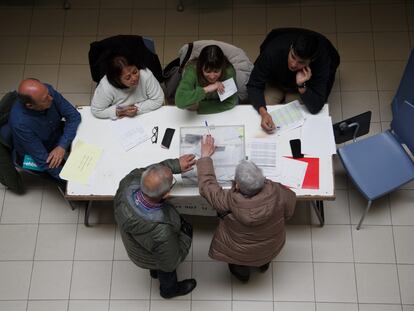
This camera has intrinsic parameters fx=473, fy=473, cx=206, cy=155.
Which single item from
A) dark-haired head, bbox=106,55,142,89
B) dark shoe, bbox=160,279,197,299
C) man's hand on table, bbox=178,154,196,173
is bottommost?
dark shoe, bbox=160,279,197,299

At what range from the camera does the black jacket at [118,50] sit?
3576 mm

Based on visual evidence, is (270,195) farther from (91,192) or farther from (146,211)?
(91,192)

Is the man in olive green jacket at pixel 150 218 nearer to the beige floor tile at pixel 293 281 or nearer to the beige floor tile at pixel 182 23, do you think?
the beige floor tile at pixel 293 281

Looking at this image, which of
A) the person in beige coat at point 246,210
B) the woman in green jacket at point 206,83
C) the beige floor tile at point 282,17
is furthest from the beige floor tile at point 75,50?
the person in beige coat at point 246,210

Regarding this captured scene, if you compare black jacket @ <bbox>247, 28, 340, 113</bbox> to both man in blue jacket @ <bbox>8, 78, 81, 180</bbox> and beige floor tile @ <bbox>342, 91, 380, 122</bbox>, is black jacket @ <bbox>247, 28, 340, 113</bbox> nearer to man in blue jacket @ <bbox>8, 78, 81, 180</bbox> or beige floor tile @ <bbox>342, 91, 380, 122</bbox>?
beige floor tile @ <bbox>342, 91, 380, 122</bbox>

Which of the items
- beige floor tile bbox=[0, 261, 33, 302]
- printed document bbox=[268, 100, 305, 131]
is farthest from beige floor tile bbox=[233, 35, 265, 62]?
beige floor tile bbox=[0, 261, 33, 302]

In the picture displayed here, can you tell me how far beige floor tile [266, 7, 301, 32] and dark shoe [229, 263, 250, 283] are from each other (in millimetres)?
2425

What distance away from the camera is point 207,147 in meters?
3.20

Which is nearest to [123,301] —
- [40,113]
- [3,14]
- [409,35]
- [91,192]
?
[91,192]

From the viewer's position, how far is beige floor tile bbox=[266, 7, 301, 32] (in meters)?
4.72

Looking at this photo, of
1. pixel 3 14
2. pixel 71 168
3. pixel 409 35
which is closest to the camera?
pixel 71 168

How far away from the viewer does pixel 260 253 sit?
120 inches

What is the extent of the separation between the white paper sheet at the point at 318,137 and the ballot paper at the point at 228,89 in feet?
1.87

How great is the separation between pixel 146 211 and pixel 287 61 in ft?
5.32
